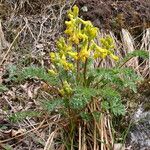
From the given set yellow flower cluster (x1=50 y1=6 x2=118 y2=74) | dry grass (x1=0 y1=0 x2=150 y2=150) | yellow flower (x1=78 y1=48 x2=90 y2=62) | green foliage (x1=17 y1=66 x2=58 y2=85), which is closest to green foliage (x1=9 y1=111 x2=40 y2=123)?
dry grass (x1=0 y1=0 x2=150 y2=150)

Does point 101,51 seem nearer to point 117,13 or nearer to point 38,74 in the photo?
point 38,74

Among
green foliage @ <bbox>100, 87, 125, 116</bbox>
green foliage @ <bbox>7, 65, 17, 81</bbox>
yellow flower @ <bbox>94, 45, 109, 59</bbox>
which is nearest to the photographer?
green foliage @ <bbox>100, 87, 125, 116</bbox>

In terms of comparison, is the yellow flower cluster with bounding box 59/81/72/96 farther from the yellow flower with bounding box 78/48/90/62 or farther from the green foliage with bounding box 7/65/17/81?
the green foliage with bounding box 7/65/17/81

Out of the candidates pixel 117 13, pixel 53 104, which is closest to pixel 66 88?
pixel 53 104

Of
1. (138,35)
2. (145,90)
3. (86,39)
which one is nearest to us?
(86,39)

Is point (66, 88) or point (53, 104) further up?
point (66, 88)

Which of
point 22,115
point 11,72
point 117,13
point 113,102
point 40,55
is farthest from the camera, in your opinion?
point 117,13

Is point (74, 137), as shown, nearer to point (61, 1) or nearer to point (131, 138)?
point (131, 138)

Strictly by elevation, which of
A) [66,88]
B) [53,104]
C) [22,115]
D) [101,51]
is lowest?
[22,115]

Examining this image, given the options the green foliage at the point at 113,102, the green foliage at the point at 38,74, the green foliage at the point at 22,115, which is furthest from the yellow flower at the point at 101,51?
the green foliage at the point at 22,115

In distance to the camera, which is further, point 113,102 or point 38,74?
point 38,74

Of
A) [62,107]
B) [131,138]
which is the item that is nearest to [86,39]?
[62,107]
